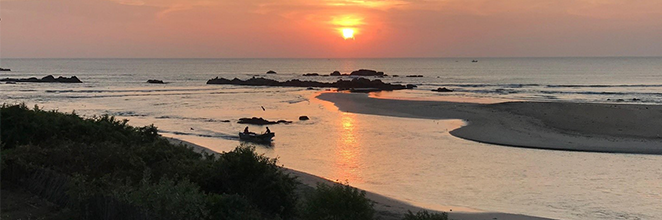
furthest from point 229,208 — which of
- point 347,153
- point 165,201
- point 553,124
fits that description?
point 553,124

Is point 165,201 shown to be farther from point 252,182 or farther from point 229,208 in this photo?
point 252,182

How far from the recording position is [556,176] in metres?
23.4

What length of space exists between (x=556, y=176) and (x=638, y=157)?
24.5ft

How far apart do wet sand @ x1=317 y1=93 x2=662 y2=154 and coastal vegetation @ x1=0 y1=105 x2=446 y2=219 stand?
64.9 feet

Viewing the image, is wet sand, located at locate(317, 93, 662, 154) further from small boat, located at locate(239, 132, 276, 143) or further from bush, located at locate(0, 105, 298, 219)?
bush, located at locate(0, 105, 298, 219)

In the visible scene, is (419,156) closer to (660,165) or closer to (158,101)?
(660,165)

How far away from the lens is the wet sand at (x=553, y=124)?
3177 cm

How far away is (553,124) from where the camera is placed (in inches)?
1547

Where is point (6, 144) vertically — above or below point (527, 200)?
above

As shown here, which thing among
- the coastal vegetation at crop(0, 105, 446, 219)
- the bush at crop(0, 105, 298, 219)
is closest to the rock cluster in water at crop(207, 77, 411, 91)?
the bush at crop(0, 105, 298, 219)

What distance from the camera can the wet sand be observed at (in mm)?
31766

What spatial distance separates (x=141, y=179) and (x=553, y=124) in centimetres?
3155

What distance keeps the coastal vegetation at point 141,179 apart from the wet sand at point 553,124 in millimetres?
19780

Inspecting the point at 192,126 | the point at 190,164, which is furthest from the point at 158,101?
the point at 190,164
